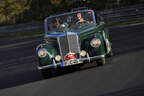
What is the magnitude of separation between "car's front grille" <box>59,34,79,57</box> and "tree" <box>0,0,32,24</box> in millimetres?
34336

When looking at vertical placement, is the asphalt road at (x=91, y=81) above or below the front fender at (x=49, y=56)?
below

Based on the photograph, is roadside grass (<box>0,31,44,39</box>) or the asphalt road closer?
the asphalt road

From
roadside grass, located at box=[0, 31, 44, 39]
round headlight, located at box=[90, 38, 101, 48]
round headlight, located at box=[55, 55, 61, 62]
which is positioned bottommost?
roadside grass, located at box=[0, 31, 44, 39]

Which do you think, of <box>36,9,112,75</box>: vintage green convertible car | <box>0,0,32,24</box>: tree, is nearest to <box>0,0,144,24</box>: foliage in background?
<box>0,0,32,24</box>: tree

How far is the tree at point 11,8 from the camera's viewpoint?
4366 cm

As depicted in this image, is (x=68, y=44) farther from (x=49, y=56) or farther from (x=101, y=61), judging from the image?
(x=101, y=61)

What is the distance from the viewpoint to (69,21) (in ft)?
36.8

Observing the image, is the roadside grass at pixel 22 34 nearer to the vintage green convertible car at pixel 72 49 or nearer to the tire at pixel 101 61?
the vintage green convertible car at pixel 72 49

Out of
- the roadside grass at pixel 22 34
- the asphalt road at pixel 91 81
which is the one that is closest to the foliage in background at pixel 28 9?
the roadside grass at pixel 22 34

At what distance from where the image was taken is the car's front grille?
9.77m

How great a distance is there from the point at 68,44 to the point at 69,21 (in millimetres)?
1591

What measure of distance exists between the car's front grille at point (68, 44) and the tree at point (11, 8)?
34.3 m

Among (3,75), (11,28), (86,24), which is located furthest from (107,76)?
(11,28)

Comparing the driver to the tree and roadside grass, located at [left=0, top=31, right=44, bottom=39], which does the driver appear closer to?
roadside grass, located at [left=0, top=31, right=44, bottom=39]
